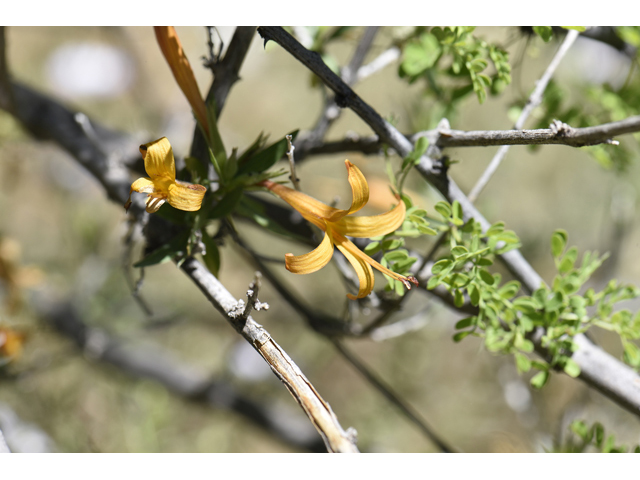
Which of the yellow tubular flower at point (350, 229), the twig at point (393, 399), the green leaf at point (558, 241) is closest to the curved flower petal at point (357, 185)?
the yellow tubular flower at point (350, 229)

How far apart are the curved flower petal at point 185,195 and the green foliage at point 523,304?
276 millimetres

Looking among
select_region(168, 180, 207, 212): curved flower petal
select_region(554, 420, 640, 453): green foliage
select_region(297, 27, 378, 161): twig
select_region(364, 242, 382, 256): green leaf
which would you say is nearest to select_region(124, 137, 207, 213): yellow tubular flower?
select_region(168, 180, 207, 212): curved flower petal

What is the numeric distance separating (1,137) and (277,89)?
6.89 ft

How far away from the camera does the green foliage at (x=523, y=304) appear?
21.0 inches

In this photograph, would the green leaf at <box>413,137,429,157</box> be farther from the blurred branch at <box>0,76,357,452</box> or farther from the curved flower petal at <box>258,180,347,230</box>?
the blurred branch at <box>0,76,357,452</box>

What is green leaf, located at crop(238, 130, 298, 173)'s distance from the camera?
20.8 inches

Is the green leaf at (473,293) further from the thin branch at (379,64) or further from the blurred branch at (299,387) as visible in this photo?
the thin branch at (379,64)

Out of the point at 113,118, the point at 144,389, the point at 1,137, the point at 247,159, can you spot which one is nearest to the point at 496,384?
the point at 144,389

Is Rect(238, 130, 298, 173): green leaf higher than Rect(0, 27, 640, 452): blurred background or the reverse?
higher

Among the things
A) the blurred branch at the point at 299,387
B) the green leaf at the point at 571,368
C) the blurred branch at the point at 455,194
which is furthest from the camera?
the green leaf at the point at 571,368

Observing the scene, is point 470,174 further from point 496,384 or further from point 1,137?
point 1,137

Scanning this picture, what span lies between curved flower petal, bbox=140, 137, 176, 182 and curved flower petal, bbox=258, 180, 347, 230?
0.44ft

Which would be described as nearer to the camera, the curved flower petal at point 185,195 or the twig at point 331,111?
the curved flower petal at point 185,195

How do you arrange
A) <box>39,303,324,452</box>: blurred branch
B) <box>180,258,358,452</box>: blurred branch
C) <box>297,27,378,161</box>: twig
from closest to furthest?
1. <box>180,258,358,452</box>: blurred branch
2. <box>297,27,378,161</box>: twig
3. <box>39,303,324,452</box>: blurred branch
